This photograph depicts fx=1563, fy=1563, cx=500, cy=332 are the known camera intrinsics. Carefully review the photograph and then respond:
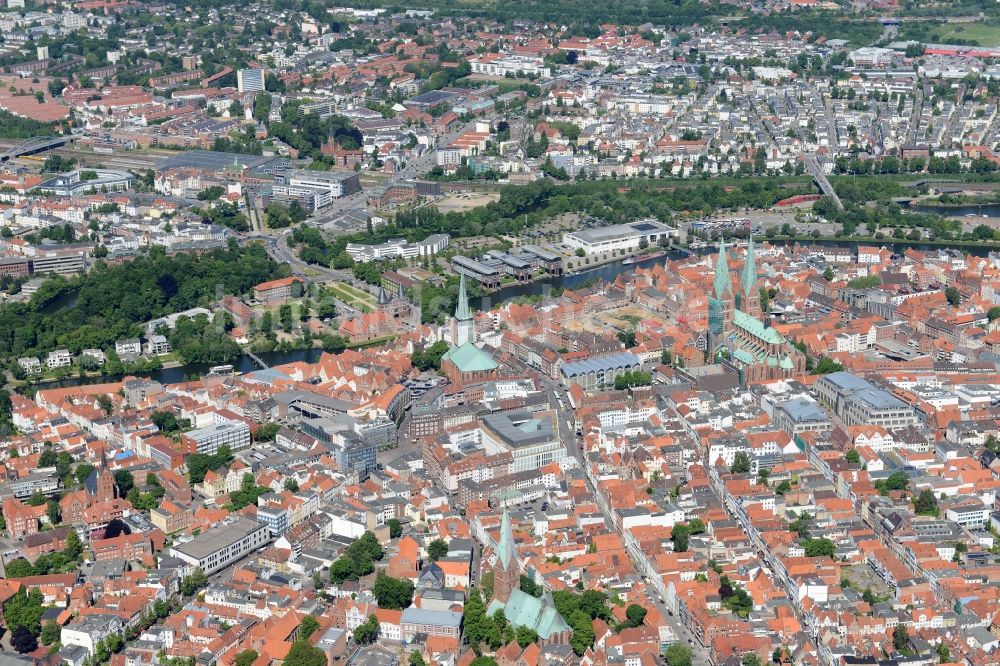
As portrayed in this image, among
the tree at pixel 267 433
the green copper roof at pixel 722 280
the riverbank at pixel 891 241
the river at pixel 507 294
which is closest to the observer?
the tree at pixel 267 433

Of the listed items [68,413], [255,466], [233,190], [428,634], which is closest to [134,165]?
[233,190]


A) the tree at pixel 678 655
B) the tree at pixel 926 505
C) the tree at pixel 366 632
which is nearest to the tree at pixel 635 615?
the tree at pixel 678 655

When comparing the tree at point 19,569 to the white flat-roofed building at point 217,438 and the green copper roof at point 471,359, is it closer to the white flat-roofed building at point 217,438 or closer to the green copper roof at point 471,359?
the white flat-roofed building at point 217,438

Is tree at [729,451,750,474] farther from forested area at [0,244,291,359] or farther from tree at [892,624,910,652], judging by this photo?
forested area at [0,244,291,359]

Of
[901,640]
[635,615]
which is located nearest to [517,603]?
[635,615]

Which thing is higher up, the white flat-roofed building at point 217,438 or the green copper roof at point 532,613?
the green copper roof at point 532,613

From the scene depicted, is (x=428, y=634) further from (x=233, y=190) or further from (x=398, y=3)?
(x=398, y=3)
